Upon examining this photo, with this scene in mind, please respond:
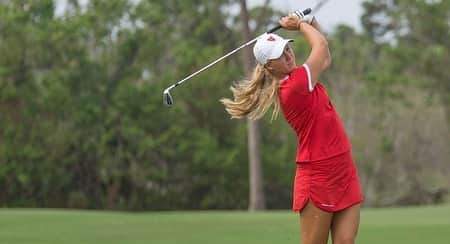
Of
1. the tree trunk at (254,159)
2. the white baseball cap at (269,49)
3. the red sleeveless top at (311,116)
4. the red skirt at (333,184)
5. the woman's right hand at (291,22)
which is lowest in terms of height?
the tree trunk at (254,159)

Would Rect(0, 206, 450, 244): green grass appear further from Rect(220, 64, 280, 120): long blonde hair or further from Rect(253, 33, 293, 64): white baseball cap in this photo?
Rect(253, 33, 293, 64): white baseball cap

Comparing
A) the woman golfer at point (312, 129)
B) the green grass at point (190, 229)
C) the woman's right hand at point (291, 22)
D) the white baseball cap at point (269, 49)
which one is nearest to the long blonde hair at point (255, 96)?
the woman golfer at point (312, 129)

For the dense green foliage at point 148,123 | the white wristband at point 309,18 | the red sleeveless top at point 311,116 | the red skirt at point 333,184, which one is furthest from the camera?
the dense green foliage at point 148,123

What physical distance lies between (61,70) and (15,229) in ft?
85.8

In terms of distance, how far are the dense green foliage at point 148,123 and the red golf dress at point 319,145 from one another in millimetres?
35676

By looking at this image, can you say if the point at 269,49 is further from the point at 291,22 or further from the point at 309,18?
the point at 309,18

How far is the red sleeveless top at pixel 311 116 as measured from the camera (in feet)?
21.3

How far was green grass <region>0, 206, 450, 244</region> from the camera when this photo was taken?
1462cm

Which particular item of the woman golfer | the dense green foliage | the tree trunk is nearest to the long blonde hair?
the woman golfer

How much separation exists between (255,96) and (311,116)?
42cm

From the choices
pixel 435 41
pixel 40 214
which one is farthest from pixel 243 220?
pixel 435 41

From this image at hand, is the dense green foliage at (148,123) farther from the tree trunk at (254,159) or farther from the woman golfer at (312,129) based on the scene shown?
the woman golfer at (312,129)

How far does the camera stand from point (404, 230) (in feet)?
53.6

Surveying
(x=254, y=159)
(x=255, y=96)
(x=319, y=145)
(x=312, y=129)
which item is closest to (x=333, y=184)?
(x=319, y=145)
